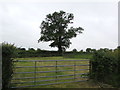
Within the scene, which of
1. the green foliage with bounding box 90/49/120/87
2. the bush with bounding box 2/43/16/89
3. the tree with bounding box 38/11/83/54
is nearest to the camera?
the bush with bounding box 2/43/16/89

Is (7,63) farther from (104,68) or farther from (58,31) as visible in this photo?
(58,31)

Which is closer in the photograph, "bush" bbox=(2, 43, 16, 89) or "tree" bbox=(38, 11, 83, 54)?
"bush" bbox=(2, 43, 16, 89)

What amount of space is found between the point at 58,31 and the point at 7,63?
1600 inches

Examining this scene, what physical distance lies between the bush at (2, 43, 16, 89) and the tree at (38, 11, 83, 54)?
1537 inches

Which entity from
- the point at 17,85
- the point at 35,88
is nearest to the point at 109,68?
the point at 35,88

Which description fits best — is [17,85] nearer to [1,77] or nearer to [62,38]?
[1,77]

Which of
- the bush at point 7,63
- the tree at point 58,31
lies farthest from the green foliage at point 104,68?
the tree at point 58,31

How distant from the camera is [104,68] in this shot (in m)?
8.31

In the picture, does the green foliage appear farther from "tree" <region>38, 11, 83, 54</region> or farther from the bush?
"tree" <region>38, 11, 83, 54</region>

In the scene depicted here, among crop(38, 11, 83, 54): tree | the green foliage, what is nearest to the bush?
the green foliage

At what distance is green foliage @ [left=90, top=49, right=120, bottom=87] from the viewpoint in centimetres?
822

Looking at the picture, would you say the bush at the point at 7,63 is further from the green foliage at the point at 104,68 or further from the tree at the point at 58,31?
the tree at the point at 58,31

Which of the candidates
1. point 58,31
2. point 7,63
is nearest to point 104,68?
point 7,63

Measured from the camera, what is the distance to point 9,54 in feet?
19.4
